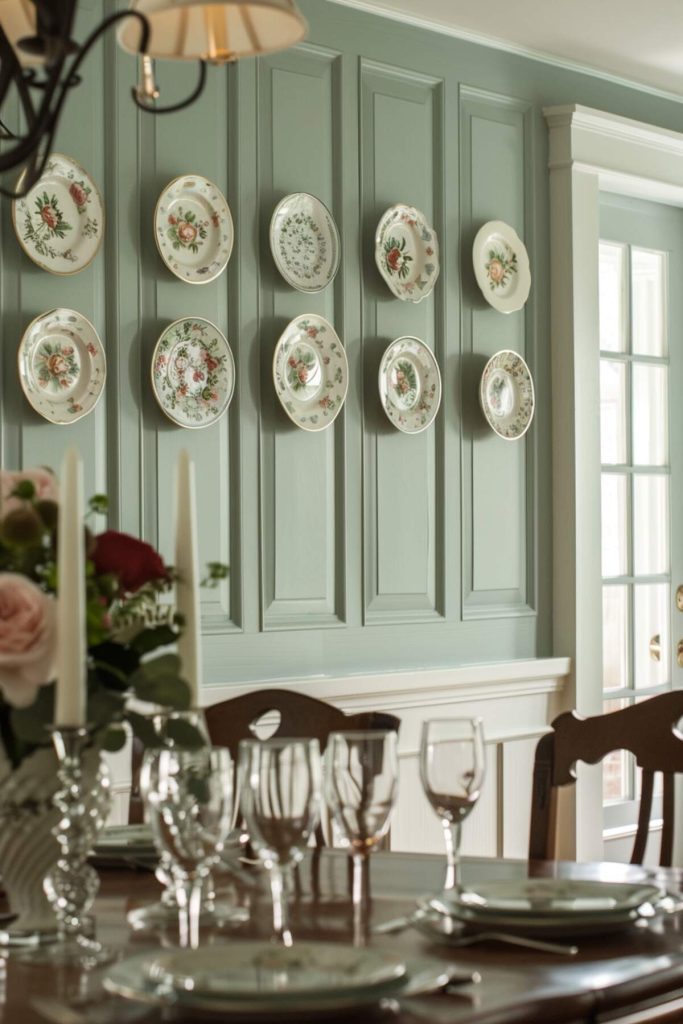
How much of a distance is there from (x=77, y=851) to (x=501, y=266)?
9.20 feet

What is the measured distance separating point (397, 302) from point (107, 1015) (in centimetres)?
272

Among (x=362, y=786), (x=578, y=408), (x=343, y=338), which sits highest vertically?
(x=343, y=338)

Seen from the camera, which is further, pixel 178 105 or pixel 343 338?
pixel 343 338

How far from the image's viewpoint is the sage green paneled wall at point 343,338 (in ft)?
10.4

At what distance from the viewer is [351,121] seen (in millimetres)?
3654

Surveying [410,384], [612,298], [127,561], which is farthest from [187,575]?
[612,298]

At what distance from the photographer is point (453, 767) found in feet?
4.88

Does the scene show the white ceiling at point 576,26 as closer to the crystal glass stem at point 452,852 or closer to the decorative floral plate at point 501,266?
the decorative floral plate at point 501,266

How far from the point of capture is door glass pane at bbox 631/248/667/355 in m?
4.56

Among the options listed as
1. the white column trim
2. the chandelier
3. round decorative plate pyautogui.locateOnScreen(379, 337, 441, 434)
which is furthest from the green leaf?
the white column trim

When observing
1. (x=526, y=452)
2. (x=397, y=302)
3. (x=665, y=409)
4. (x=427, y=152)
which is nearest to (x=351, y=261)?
(x=397, y=302)

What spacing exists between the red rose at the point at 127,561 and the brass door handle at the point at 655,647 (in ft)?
10.5

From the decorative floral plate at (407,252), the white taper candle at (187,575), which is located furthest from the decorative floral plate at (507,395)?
the white taper candle at (187,575)

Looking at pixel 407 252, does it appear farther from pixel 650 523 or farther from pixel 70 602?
pixel 70 602
